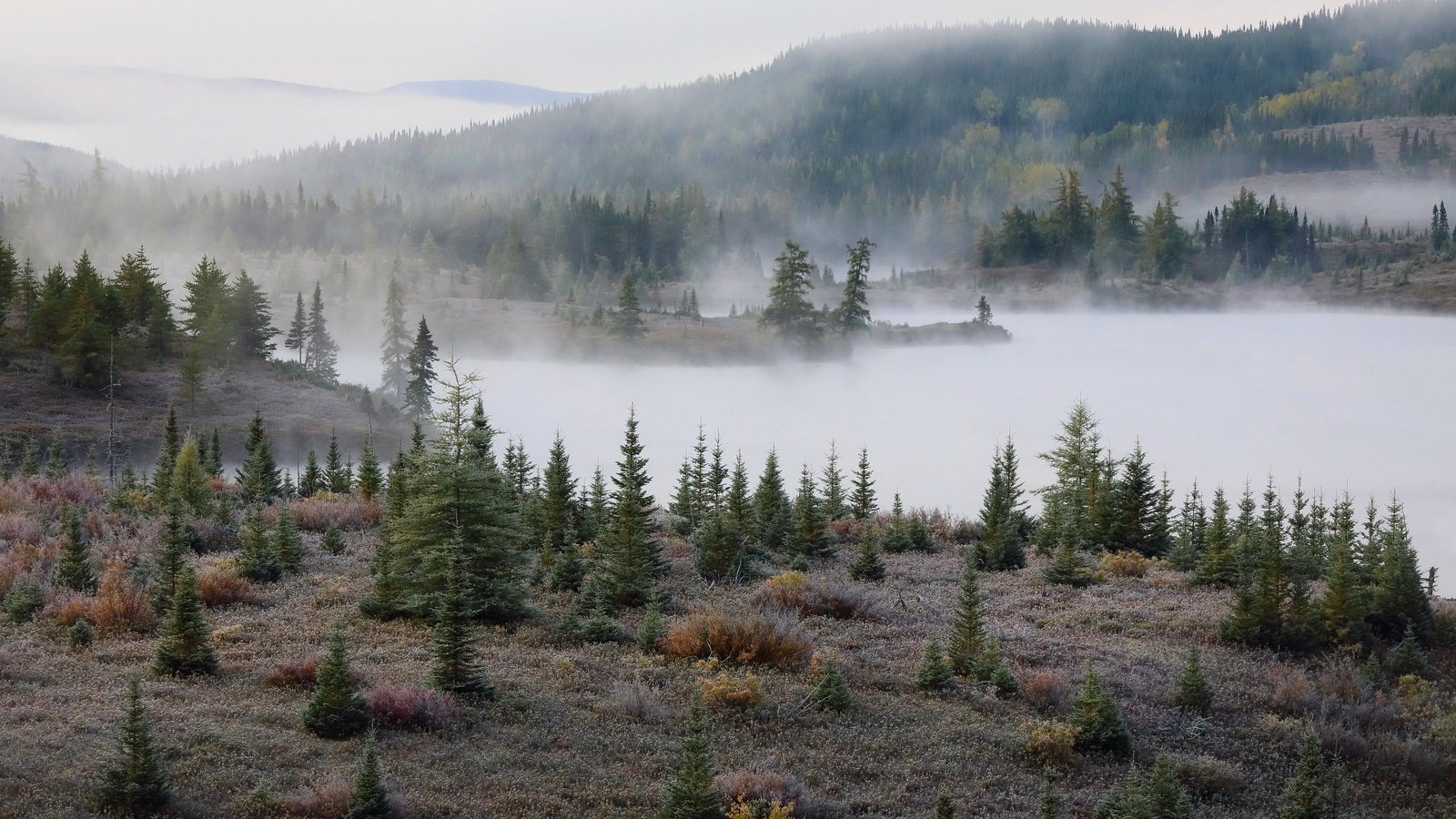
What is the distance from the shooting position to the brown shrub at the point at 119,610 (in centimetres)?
1770

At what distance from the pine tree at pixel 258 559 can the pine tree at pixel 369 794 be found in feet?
38.8

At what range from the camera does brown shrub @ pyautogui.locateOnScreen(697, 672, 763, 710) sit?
15906 mm

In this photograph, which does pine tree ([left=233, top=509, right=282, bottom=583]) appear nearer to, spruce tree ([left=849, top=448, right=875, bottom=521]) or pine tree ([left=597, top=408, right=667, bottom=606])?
pine tree ([left=597, top=408, right=667, bottom=606])

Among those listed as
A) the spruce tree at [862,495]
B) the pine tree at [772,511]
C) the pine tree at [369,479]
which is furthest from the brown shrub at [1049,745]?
the spruce tree at [862,495]

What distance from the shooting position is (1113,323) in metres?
142

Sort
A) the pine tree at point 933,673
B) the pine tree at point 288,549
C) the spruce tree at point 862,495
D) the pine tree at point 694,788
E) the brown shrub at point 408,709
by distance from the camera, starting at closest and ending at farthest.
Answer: the pine tree at point 694,788, the brown shrub at point 408,709, the pine tree at point 933,673, the pine tree at point 288,549, the spruce tree at point 862,495

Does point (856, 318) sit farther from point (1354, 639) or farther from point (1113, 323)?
point (1354, 639)

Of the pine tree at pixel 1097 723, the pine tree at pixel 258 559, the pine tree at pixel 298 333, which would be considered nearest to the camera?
the pine tree at pixel 1097 723

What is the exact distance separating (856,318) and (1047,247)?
5805 centimetres

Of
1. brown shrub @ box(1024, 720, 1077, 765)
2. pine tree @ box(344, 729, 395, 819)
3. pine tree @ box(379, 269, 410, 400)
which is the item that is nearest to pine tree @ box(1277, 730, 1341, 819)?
brown shrub @ box(1024, 720, 1077, 765)

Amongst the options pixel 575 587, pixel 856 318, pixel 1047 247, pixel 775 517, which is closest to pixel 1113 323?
pixel 1047 247

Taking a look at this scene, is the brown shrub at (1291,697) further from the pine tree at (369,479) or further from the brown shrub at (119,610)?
the pine tree at (369,479)

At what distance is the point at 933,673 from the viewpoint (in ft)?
57.8

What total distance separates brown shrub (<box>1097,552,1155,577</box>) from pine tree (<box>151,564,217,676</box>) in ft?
69.7
